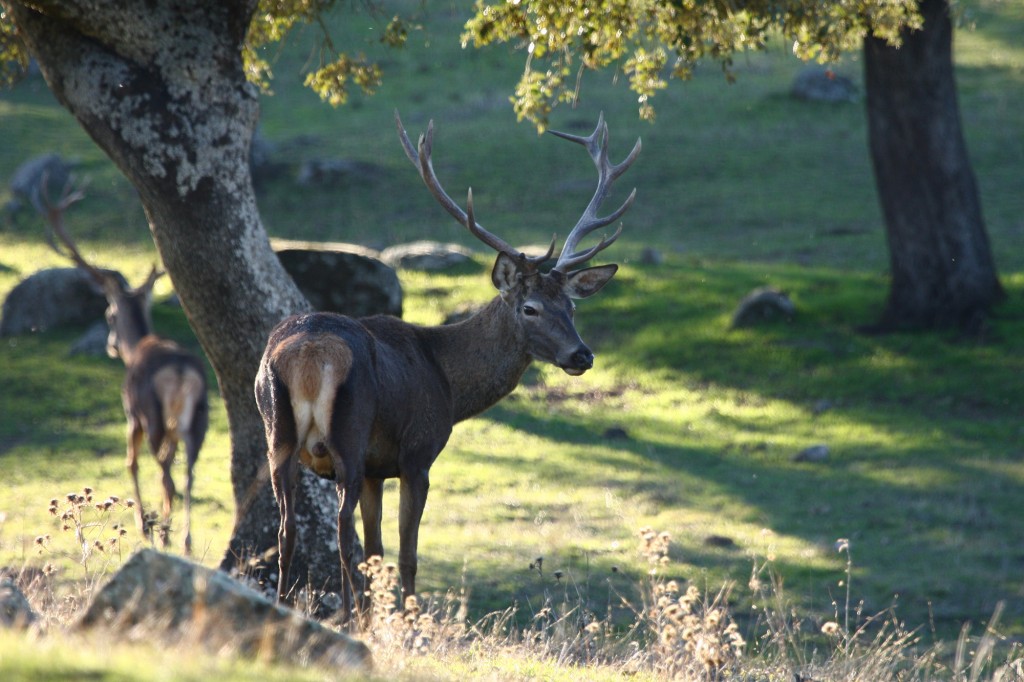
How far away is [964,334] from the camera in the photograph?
1775 cm

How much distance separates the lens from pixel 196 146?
875 centimetres

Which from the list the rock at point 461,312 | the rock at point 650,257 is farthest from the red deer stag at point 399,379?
the rock at point 650,257

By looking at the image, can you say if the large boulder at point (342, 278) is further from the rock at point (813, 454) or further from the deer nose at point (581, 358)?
the deer nose at point (581, 358)

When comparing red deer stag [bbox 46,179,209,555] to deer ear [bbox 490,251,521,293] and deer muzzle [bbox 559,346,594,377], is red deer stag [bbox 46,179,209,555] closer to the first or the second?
deer ear [bbox 490,251,521,293]

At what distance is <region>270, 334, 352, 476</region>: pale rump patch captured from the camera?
6918mm

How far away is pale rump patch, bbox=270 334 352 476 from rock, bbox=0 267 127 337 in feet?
45.2

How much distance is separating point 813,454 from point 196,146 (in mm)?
8333

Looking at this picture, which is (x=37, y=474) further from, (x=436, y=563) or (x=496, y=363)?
(x=496, y=363)

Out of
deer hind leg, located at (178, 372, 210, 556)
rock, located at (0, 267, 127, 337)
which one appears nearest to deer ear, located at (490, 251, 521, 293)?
deer hind leg, located at (178, 372, 210, 556)

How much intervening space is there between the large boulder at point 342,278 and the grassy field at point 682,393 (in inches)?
59.1

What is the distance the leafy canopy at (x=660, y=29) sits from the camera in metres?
10.5

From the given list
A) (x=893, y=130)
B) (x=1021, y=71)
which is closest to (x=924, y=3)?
(x=893, y=130)

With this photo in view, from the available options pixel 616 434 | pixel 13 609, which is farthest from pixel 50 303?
pixel 13 609

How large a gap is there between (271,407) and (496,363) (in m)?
2.09
